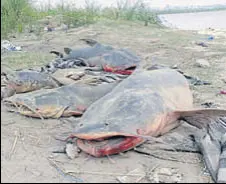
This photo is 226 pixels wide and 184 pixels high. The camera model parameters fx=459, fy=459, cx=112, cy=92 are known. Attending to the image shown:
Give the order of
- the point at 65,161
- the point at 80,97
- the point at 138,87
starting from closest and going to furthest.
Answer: the point at 65,161, the point at 138,87, the point at 80,97

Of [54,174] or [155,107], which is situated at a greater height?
[155,107]

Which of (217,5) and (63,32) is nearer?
(63,32)

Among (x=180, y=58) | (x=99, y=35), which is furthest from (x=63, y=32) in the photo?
(x=180, y=58)

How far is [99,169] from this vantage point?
291 centimetres

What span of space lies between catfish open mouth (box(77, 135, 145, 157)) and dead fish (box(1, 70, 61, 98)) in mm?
1529

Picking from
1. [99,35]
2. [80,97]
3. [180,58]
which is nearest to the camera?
[80,97]

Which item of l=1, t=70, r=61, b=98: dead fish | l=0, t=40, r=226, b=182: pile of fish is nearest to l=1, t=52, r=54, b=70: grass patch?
l=1, t=70, r=61, b=98: dead fish

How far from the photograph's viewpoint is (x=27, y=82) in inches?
177

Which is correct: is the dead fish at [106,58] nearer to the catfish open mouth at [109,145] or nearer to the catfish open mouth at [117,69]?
the catfish open mouth at [117,69]

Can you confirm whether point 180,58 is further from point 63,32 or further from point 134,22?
point 134,22

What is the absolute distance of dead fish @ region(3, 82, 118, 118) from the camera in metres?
3.85

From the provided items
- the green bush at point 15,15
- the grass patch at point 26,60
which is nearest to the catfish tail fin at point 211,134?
the grass patch at point 26,60

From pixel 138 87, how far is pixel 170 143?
56cm

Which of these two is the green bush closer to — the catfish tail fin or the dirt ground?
the dirt ground
